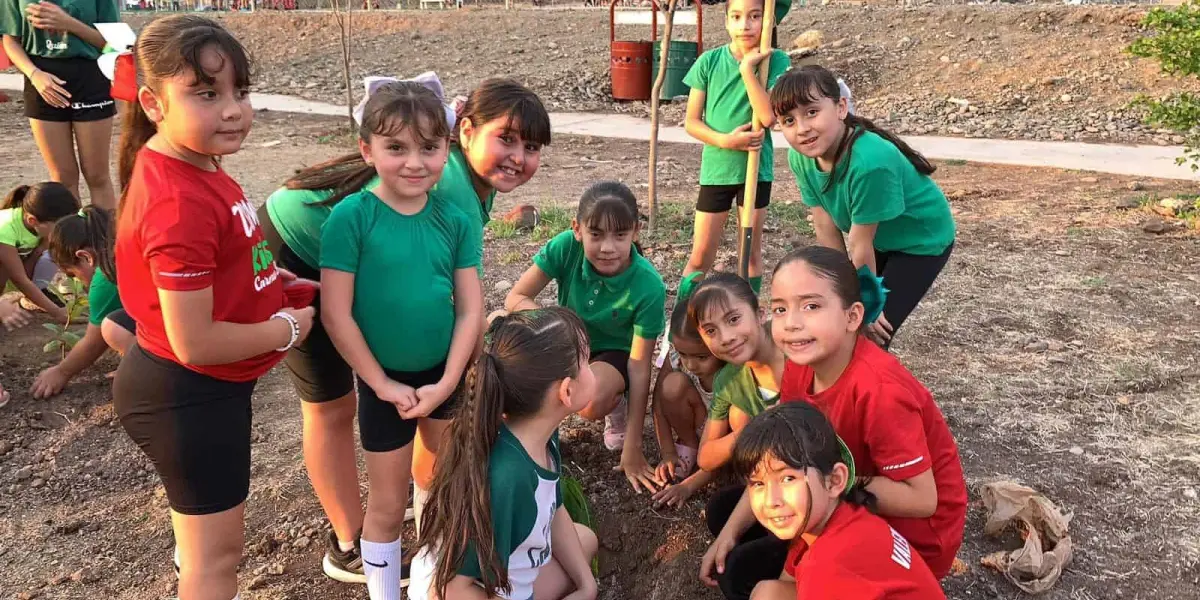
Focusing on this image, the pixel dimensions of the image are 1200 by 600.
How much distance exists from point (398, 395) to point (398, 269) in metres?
0.31

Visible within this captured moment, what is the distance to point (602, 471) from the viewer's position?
3238 mm

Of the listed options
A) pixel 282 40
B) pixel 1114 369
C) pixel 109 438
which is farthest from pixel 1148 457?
pixel 282 40

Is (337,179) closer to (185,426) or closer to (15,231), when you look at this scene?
(185,426)

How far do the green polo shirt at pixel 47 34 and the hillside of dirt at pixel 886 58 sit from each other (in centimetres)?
801

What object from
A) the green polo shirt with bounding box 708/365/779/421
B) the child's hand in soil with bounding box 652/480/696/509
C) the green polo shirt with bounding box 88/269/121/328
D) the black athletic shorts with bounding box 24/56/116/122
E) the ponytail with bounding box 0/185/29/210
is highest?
the black athletic shorts with bounding box 24/56/116/122

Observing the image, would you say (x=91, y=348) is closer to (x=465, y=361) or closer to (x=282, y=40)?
(x=465, y=361)

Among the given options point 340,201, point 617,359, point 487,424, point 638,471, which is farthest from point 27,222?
point 487,424

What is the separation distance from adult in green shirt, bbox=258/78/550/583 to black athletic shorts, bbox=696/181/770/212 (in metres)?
1.74

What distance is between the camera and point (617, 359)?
3217 mm

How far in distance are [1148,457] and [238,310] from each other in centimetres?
306

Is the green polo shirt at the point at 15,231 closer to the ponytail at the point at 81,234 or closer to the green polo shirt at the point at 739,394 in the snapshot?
the ponytail at the point at 81,234

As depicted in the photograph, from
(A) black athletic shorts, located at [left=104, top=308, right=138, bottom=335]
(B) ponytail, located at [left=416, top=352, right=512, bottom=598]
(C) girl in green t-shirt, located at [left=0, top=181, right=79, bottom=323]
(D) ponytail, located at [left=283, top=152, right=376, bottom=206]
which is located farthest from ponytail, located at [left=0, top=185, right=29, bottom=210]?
(B) ponytail, located at [left=416, top=352, right=512, bottom=598]

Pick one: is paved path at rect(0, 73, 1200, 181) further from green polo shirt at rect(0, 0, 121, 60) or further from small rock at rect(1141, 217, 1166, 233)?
green polo shirt at rect(0, 0, 121, 60)

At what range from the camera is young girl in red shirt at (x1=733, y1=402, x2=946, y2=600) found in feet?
5.99
